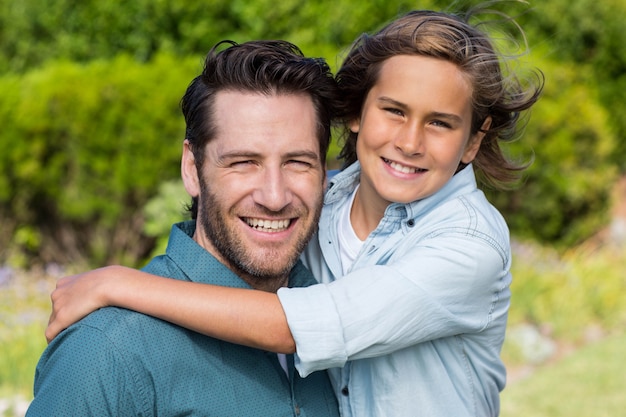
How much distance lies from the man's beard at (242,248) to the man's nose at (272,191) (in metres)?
0.03

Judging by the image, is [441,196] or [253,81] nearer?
[253,81]

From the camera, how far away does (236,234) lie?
2.47m

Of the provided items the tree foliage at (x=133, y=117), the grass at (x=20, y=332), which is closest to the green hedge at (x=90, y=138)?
the tree foliage at (x=133, y=117)

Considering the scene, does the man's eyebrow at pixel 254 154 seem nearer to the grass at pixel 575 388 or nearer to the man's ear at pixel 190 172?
the man's ear at pixel 190 172

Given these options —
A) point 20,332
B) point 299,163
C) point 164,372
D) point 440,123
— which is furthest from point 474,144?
point 20,332

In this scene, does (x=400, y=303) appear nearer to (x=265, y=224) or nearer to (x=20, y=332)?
(x=265, y=224)

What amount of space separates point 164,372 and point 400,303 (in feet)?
2.34

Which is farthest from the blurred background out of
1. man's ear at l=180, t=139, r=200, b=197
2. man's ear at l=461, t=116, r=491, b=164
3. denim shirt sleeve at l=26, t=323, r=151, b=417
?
man's ear at l=461, t=116, r=491, b=164

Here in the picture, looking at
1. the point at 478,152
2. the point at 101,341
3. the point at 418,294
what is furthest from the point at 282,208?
the point at 478,152

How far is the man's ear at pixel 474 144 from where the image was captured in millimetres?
3168

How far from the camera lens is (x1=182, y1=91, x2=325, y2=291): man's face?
8.04 feet

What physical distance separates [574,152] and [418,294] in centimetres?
Result: 675

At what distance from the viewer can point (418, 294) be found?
8.16 feet

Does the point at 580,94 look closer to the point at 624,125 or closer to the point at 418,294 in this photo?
the point at 624,125
